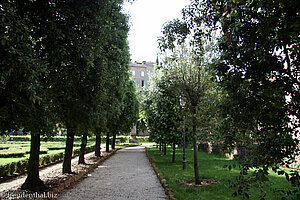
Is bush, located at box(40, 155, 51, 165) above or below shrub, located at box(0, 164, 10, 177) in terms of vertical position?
below

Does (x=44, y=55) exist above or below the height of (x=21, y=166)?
above

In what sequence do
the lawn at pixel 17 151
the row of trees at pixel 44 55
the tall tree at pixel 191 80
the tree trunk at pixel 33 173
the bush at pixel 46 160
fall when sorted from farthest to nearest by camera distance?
the lawn at pixel 17 151 → the bush at pixel 46 160 → the tall tree at pixel 191 80 → the tree trunk at pixel 33 173 → the row of trees at pixel 44 55

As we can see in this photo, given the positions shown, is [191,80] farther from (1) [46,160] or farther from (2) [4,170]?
(1) [46,160]

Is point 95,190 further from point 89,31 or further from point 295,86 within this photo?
point 295,86

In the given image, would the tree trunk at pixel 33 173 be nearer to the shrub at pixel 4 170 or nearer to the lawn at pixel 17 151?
the shrub at pixel 4 170

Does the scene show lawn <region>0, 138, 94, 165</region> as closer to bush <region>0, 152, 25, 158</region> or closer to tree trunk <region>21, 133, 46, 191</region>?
bush <region>0, 152, 25, 158</region>

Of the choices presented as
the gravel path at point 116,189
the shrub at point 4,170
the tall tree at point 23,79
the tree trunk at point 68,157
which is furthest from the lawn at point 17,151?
the tall tree at point 23,79

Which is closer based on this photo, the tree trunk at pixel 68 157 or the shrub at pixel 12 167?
the shrub at pixel 12 167

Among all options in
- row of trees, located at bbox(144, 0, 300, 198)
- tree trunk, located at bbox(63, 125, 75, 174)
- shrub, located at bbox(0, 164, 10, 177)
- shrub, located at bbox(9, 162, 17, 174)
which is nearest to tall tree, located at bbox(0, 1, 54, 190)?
row of trees, located at bbox(144, 0, 300, 198)

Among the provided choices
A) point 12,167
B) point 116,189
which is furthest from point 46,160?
point 116,189

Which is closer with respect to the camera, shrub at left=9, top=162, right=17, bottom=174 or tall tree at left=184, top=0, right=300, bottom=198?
tall tree at left=184, top=0, right=300, bottom=198

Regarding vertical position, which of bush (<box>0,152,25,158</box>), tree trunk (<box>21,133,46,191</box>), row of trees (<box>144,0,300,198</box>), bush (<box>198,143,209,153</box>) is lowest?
bush (<box>198,143,209,153</box>)

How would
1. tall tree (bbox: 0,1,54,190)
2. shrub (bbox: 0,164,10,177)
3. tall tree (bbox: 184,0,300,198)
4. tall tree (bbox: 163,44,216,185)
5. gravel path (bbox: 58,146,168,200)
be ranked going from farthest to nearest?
shrub (bbox: 0,164,10,177)
tall tree (bbox: 163,44,216,185)
gravel path (bbox: 58,146,168,200)
tall tree (bbox: 0,1,54,190)
tall tree (bbox: 184,0,300,198)

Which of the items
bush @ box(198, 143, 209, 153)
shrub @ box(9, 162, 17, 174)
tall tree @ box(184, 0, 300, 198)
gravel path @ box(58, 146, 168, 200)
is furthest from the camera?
bush @ box(198, 143, 209, 153)
